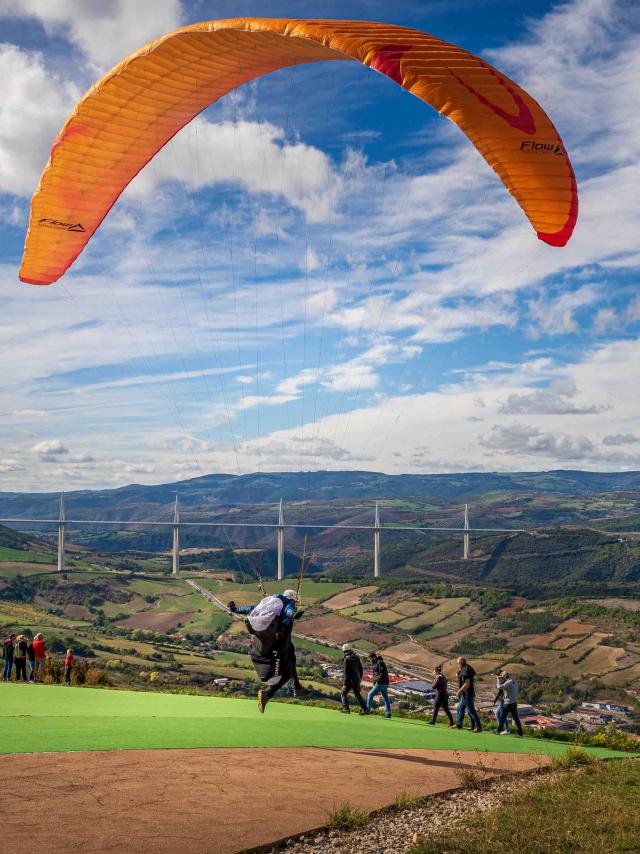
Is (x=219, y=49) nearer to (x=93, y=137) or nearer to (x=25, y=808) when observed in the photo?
(x=93, y=137)

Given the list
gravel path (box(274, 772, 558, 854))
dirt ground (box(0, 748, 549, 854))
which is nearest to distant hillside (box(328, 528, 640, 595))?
dirt ground (box(0, 748, 549, 854))

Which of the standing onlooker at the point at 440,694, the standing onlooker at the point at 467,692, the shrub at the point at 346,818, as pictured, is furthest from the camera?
the standing onlooker at the point at 440,694

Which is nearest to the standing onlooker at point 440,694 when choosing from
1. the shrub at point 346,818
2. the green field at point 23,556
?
the shrub at point 346,818

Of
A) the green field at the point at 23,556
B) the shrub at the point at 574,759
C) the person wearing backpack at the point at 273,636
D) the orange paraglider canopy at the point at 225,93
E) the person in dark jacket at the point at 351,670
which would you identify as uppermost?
the orange paraglider canopy at the point at 225,93

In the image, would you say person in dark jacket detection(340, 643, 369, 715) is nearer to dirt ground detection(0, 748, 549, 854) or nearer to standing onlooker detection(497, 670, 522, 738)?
standing onlooker detection(497, 670, 522, 738)

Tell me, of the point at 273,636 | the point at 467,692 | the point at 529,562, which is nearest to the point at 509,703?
the point at 467,692

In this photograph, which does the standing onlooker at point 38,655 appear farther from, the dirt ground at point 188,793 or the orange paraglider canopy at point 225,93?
the dirt ground at point 188,793
